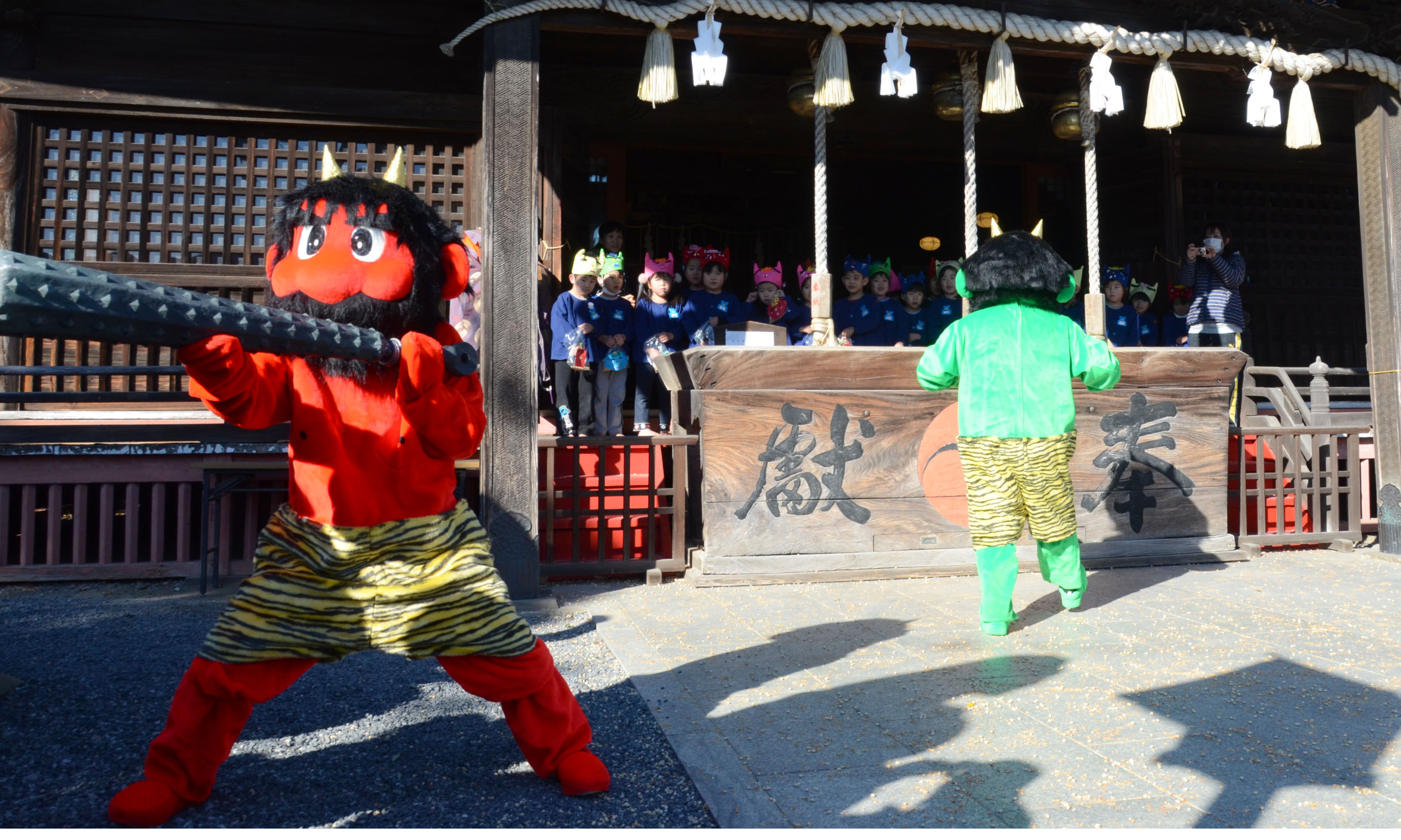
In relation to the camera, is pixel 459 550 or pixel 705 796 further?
pixel 459 550

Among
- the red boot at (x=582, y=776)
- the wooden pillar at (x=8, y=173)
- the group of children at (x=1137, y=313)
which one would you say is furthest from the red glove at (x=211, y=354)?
the group of children at (x=1137, y=313)

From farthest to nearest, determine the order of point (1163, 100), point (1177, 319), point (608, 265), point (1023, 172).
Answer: point (1023, 172)
point (1177, 319)
point (608, 265)
point (1163, 100)

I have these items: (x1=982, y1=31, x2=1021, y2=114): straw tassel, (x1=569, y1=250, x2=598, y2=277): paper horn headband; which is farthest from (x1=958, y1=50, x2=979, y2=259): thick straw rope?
(x1=569, y1=250, x2=598, y2=277): paper horn headband

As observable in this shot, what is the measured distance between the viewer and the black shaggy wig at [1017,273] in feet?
13.9

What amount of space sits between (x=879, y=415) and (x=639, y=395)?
7.21ft

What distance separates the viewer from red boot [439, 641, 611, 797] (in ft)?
7.85

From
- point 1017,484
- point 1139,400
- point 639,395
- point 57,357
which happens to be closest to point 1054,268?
point 1017,484

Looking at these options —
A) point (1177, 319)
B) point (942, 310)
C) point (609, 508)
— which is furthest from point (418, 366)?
point (1177, 319)

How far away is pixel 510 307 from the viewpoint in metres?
5.05

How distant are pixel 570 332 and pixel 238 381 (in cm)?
456

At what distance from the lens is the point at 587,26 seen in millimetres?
5246

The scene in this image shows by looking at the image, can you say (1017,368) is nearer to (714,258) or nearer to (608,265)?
(608,265)

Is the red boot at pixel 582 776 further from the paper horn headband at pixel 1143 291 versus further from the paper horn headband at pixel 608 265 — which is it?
the paper horn headband at pixel 1143 291

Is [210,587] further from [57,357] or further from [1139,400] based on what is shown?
[1139,400]
